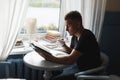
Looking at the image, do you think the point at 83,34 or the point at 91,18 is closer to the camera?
the point at 83,34

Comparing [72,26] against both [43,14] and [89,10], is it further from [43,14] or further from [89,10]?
[43,14]

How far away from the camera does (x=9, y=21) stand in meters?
2.07

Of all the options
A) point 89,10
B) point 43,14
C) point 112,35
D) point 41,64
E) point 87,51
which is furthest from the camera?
point 112,35

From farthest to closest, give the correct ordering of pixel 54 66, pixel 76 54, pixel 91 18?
pixel 91 18 < pixel 76 54 < pixel 54 66

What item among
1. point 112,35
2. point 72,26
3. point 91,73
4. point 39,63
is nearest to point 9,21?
point 39,63

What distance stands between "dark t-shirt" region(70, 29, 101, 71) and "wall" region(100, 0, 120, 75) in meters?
0.86

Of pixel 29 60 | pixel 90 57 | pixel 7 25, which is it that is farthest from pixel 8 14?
pixel 90 57

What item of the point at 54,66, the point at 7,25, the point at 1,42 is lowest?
the point at 54,66

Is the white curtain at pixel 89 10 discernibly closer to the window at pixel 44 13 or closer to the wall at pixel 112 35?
the window at pixel 44 13

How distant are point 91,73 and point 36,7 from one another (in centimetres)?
116

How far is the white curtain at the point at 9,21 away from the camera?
6.64 feet

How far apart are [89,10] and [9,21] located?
991mm

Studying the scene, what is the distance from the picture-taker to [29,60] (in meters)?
2.01

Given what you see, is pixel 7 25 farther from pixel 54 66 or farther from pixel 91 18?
pixel 91 18
